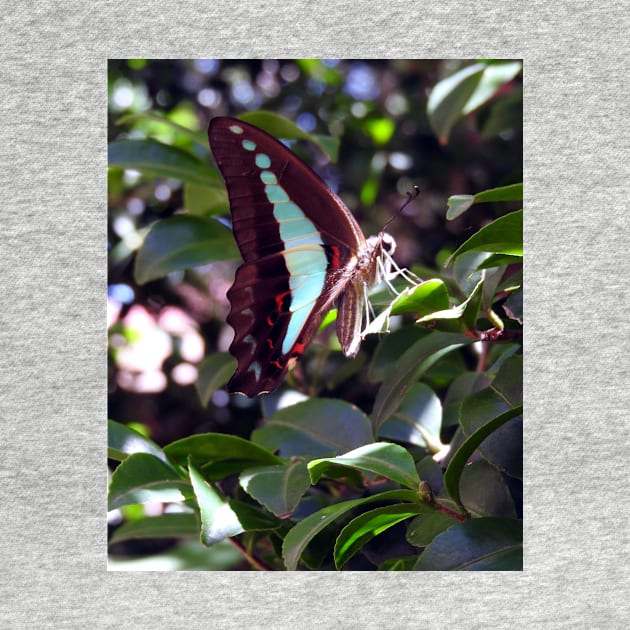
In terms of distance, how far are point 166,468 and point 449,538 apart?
0.35 meters

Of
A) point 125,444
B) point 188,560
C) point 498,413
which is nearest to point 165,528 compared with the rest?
point 188,560

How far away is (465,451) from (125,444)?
17.3 inches

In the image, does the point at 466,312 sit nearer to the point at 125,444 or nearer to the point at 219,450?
the point at 219,450

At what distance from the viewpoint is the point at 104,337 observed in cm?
117

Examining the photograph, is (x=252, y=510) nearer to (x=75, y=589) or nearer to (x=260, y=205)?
(x=75, y=589)

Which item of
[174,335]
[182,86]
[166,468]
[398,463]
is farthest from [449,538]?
[182,86]

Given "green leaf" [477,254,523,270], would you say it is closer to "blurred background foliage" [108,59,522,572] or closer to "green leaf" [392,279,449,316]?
"green leaf" [392,279,449,316]

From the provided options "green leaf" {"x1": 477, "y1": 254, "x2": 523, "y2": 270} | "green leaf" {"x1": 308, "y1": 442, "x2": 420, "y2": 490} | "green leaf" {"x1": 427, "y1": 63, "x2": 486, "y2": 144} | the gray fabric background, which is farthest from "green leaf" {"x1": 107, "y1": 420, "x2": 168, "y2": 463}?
"green leaf" {"x1": 427, "y1": 63, "x2": 486, "y2": 144}

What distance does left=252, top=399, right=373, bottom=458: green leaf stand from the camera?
3.87ft

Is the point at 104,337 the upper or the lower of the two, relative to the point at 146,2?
lower

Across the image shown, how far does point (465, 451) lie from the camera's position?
39.1 inches

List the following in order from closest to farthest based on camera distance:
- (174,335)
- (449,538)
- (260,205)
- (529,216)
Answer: (449,538)
(529,216)
(260,205)
(174,335)

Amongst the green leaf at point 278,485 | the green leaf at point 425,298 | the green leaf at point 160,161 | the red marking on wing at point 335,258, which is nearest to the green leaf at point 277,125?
the green leaf at point 160,161

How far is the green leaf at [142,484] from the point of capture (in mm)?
1062
